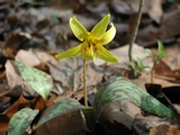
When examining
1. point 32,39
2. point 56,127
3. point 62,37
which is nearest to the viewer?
point 56,127

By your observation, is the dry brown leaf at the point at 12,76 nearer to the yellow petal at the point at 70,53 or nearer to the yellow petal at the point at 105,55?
the yellow petal at the point at 70,53

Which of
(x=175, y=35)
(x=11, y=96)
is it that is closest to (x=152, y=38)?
(x=175, y=35)

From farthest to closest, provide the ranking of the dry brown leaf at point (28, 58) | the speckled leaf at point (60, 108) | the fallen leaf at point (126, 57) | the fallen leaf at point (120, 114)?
the fallen leaf at point (126, 57) < the dry brown leaf at point (28, 58) < the fallen leaf at point (120, 114) < the speckled leaf at point (60, 108)

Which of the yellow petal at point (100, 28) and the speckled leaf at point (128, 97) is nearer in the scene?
the yellow petal at point (100, 28)

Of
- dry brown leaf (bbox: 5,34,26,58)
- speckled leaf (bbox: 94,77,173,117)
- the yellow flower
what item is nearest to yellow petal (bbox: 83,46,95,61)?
the yellow flower

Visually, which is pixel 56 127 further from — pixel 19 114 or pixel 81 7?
pixel 81 7

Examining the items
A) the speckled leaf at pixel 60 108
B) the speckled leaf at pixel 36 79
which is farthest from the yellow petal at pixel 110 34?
the speckled leaf at pixel 36 79
